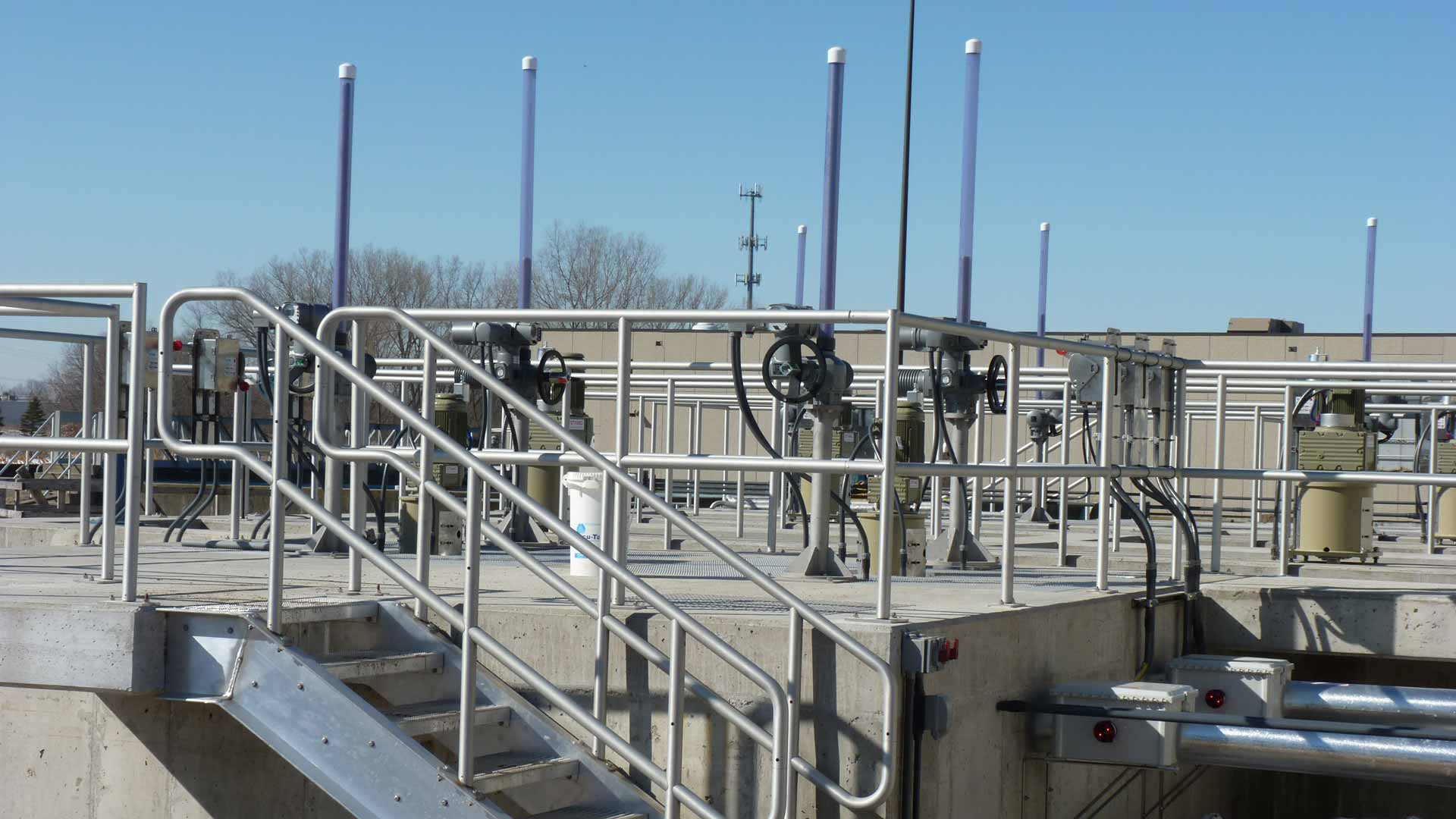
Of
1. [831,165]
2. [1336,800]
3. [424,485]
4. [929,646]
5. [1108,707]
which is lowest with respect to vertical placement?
[1336,800]

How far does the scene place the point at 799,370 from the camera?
812cm

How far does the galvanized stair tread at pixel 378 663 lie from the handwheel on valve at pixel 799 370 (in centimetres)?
274

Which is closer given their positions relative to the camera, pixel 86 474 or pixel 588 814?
pixel 588 814

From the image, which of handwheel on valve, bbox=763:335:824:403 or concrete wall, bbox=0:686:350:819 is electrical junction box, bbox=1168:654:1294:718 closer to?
handwheel on valve, bbox=763:335:824:403

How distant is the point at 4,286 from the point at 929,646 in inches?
148

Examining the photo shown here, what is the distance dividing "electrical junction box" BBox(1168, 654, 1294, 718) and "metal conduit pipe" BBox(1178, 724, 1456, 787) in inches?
30.2

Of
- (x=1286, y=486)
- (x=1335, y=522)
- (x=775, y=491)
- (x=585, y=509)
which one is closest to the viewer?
(x=585, y=509)

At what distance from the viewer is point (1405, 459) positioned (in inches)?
677

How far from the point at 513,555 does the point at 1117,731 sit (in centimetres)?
294

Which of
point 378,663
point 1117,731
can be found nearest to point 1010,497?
point 1117,731

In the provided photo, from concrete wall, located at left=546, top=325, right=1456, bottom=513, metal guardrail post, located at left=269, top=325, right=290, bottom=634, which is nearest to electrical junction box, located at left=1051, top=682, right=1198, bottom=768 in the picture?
metal guardrail post, located at left=269, top=325, right=290, bottom=634

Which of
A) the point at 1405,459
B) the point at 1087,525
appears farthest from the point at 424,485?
the point at 1405,459

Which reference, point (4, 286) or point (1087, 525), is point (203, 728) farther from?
point (1087, 525)

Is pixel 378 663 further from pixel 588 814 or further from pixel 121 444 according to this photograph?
pixel 121 444
